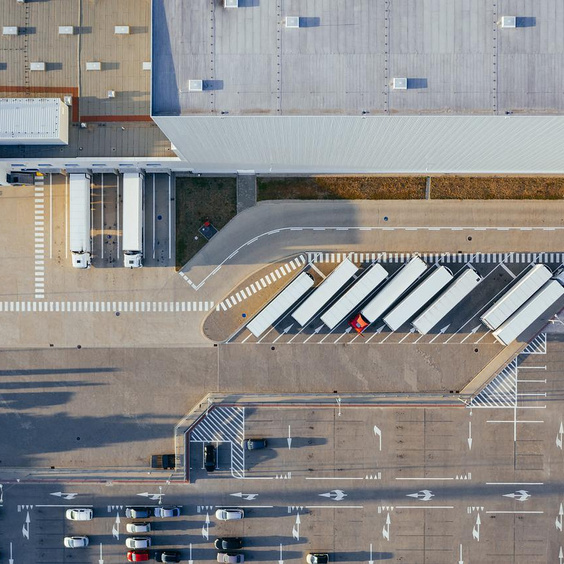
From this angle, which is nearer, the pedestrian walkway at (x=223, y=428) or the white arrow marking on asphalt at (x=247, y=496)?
the pedestrian walkway at (x=223, y=428)

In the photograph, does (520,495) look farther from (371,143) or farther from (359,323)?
(371,143)

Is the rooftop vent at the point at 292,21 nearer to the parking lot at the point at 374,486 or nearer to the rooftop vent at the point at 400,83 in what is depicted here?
the rooftop vent at the point at 400,83

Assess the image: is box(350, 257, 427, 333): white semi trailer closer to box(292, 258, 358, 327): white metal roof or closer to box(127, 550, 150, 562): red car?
box(292, 258, 358, 327): white metal roof

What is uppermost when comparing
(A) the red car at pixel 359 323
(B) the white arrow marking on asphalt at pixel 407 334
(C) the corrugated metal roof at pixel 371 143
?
(C) the corrugated metal roof at pixel 371 143

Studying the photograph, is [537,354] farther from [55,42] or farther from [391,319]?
[55,42]

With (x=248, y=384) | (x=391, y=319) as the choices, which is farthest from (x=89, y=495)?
(x=391, y=319)

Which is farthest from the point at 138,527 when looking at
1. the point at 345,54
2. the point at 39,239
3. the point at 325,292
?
the point at 345,54

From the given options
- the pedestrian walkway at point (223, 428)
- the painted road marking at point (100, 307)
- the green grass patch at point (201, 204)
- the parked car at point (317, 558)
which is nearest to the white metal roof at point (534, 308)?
the pedestrian walkway at point (223, 428)
